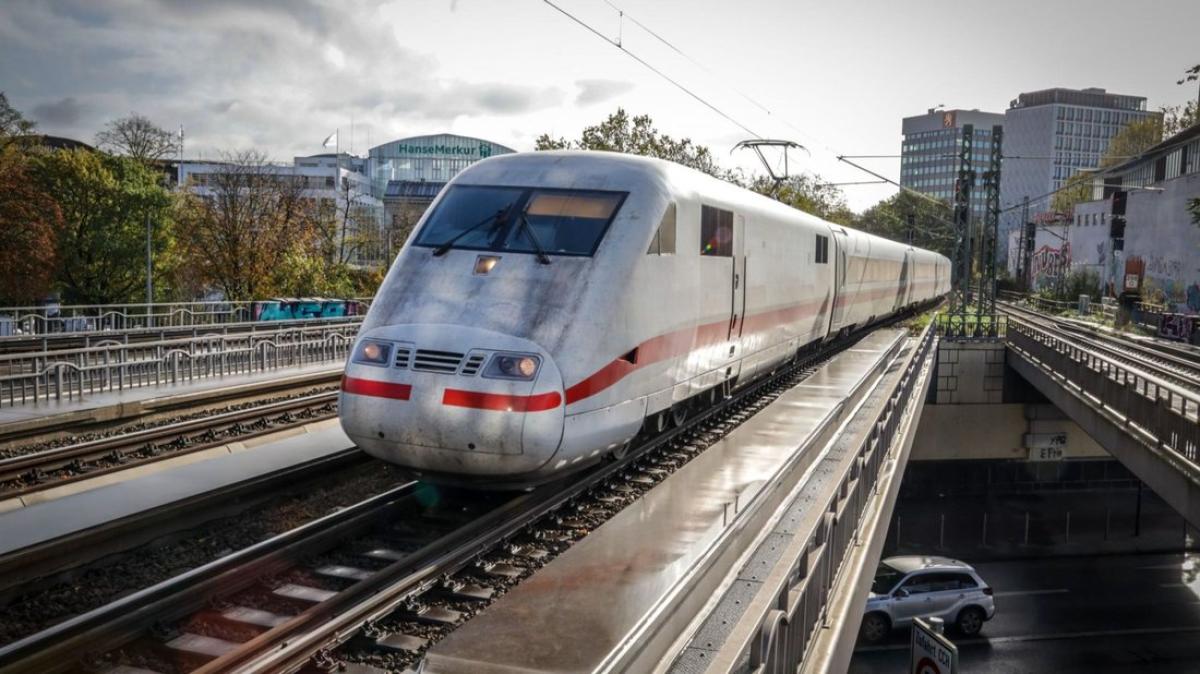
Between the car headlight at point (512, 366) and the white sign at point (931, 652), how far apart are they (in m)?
3.92

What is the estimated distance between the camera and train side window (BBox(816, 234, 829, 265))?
70.6 ft

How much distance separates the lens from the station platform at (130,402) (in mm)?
16062

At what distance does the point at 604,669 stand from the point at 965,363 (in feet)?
114

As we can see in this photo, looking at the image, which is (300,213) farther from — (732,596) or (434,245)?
(732,596)

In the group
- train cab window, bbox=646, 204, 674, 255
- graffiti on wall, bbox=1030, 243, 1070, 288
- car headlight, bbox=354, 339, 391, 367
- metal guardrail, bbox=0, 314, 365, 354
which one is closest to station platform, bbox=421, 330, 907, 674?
car headlight, bbox=354, 339, 391, 367

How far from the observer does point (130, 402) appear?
17.8 metres

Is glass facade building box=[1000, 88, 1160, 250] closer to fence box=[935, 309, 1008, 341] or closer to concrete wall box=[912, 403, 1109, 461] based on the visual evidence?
Answer: fence box=[935, 309, 1008, 341]

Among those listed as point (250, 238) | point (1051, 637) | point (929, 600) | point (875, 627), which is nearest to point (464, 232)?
point (875, 627)

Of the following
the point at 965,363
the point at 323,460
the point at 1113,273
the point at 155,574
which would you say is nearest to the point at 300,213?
the point at 965,363

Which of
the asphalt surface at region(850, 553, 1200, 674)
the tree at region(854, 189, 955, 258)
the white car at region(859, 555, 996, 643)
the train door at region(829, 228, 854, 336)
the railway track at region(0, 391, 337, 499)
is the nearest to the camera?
the railway track at region(0, 391, 337, 499)

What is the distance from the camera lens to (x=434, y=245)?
1060cm

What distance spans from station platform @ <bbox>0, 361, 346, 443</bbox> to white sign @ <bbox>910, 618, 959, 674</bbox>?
14.2m

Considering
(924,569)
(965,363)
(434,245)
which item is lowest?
(924,569)

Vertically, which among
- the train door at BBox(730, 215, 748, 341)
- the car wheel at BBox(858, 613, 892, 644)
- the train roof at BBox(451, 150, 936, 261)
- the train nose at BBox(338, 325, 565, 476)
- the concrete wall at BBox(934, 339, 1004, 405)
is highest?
the train roof at BBox(451, 150, 936, 261)
